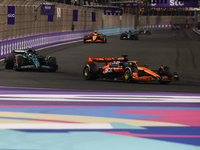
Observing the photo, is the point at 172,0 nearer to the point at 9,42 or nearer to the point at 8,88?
the point at 9,42

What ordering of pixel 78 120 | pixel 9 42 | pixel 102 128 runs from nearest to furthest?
1. pixel 102 128
2. pixel 78 120
3. pixel 9 42

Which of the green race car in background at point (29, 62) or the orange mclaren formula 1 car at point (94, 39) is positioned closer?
the green race car in background at point (29, 62)

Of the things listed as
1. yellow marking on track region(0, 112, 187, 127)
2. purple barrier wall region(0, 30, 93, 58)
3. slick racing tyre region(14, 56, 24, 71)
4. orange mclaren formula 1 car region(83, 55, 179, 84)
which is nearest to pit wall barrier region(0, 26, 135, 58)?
purple barrier wall region(0, 30, 93, 58)

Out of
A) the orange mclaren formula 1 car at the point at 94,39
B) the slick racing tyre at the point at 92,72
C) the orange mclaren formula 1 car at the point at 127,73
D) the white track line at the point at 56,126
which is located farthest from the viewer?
the orange mclaren formula 1 car at the point at 94,39

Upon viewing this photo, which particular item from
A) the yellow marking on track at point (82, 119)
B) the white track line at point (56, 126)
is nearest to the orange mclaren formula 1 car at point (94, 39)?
the yellow marking on track at point (82, 119)

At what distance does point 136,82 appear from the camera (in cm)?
1391

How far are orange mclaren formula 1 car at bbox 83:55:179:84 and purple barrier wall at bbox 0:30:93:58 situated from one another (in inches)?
389

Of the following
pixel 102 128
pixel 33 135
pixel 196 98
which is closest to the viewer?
pixel 33 135

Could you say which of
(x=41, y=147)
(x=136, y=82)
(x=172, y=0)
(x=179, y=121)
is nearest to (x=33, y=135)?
(x=41, y=147)

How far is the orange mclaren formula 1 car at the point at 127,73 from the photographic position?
1367 centimetres

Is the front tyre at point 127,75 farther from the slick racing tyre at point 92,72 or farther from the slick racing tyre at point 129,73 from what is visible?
the slick racing tyre at point 92,72

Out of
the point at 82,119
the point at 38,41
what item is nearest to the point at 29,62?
the point at 82,119

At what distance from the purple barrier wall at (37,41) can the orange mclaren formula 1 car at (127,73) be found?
9.88 meters

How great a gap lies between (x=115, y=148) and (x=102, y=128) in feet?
3.96
